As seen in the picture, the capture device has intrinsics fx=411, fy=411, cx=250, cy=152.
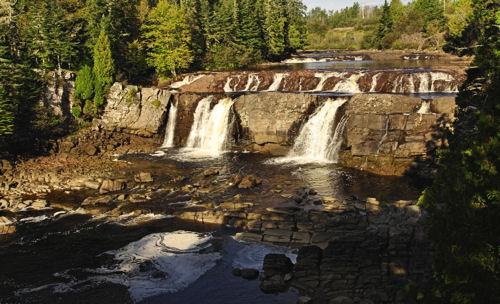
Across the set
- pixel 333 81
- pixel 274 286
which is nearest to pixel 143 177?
pixel 274 286

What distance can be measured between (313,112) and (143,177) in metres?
15.1

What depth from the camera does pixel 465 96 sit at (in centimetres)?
1973

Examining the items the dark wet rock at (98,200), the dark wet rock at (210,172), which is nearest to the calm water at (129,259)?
the dark wet rock at (98,200)

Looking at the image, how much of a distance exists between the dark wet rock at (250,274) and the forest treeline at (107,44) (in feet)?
83.3

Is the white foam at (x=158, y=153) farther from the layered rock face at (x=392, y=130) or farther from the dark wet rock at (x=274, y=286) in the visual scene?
the dark wet rock at (x=274, y=286)

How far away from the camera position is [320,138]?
34125 mm

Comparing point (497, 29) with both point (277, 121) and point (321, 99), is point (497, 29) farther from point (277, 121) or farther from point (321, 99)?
point (277, 121)

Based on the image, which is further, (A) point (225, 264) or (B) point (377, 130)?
(B) point (377, 130)

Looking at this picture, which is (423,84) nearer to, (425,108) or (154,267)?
(425,108)

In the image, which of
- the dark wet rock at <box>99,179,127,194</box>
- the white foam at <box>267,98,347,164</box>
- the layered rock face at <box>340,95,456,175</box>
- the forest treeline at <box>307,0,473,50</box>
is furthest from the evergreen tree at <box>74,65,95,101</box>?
the forest treeline at <box>307,0,473,50</box>

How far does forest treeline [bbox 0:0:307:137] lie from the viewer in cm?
3812

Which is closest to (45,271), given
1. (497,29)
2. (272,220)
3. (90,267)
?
(90,267)

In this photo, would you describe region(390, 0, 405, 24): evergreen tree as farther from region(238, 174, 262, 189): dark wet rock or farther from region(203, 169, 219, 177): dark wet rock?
region(238, 174, 262, 189): dark wet rock

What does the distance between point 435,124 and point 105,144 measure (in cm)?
2886
